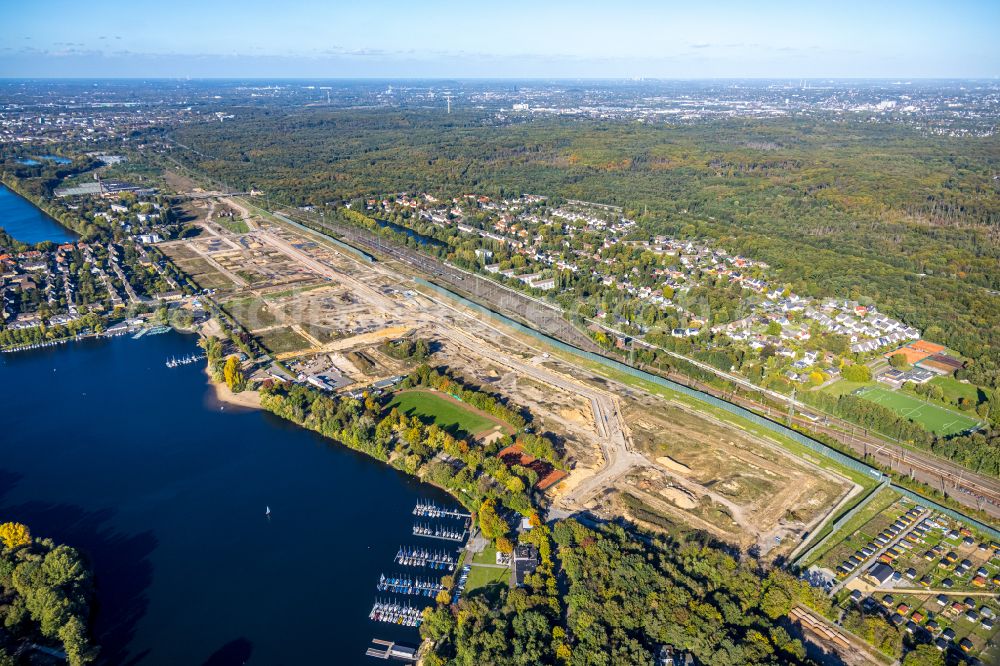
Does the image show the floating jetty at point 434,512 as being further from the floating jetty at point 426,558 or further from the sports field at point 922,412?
the sports field at point 922,412

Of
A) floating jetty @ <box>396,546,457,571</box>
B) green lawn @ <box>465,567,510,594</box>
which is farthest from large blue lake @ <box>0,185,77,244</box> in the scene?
green lawn @ <box>465,567,510,594</box>

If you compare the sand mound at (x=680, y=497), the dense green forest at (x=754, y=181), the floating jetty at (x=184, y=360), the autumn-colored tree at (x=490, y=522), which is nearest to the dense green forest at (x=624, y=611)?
the autumn-colored tree at (x=490, y=522)

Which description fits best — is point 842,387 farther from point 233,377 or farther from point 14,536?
point 14,536

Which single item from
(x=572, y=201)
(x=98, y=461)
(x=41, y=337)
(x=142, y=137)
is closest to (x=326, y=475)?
(x=98, y=461)

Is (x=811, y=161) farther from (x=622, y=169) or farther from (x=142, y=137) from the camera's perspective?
(x=142, y=137)

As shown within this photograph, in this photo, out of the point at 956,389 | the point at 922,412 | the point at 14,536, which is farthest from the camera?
the point at 956,389

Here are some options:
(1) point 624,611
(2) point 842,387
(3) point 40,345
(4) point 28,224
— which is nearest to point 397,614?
(1) point 624,611
